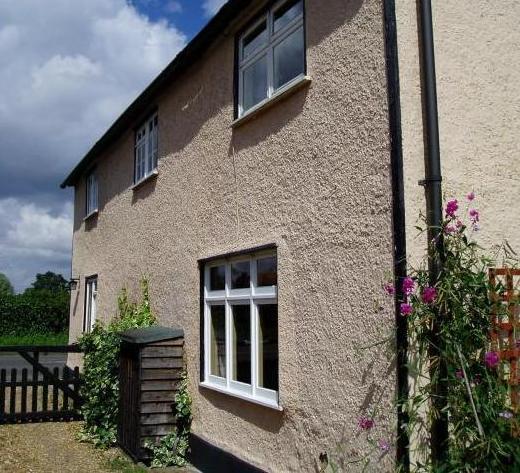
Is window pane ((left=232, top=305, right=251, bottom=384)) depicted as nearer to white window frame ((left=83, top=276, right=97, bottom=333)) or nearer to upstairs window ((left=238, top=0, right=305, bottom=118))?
upstairs window ((left=238, top=0, right=305, bottom=118))

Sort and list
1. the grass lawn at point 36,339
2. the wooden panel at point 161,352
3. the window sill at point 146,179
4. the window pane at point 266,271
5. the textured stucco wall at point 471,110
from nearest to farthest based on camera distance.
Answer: the textured stucco wall at point 471,110 → the window pane at point 266,271 → the wooden panel at point 161,352 → the window sill at point 146,179 → the grass lawn at point 36,339

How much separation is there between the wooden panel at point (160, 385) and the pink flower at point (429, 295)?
442 cm

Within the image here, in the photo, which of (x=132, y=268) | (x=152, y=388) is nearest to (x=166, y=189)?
(x=132, y=268)

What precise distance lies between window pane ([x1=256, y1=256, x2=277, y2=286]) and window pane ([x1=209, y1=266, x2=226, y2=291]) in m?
0.88

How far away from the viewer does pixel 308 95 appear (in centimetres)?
579

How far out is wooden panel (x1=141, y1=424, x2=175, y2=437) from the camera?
298 inches

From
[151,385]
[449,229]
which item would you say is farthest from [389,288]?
[151,385]

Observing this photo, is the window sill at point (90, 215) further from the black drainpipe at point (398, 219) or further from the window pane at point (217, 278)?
the black drainpipe at point (398, 219)

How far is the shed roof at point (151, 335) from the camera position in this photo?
784cm

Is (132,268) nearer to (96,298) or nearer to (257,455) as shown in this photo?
(96,298)

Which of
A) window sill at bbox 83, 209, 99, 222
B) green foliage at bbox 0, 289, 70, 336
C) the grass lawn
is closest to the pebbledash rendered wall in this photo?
window sill at bbox 83, 209, 99, 222

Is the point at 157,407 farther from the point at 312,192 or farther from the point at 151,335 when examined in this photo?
the point at 312,192

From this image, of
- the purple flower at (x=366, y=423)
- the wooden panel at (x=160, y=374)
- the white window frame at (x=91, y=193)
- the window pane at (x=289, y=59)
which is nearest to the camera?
the purple flower at (x=366, y=423)

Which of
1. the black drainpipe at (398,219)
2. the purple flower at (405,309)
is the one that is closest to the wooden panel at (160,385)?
the black drainpipe at (398,219)
